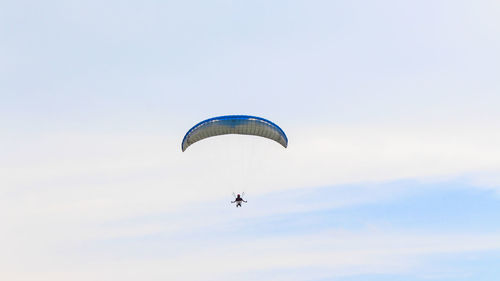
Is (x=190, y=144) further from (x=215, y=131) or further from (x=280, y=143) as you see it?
(x=280, y=143)

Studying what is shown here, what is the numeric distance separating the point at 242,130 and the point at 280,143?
4790mm

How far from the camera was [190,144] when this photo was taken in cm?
10912

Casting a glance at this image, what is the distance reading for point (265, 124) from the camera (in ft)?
354

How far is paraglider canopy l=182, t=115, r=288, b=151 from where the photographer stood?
352 feet

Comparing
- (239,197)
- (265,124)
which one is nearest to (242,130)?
(265,124)

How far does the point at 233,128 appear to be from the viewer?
354 feet

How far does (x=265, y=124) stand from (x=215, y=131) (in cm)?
552

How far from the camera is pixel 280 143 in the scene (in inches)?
4338

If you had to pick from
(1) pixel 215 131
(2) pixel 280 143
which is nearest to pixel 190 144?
(1) pixel 215 131

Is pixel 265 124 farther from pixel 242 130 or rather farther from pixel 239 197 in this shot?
pixel 239 197

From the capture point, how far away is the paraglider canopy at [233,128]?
107250 millimetres

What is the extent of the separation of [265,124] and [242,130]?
8.54ft

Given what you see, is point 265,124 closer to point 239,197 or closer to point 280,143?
point 280,143

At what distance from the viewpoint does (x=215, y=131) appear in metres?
109
